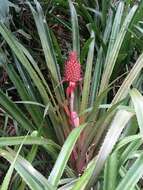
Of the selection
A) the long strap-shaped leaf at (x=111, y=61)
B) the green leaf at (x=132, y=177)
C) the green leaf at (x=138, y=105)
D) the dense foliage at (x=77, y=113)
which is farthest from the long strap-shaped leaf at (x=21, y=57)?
the green leaf at (x=132, y=177)

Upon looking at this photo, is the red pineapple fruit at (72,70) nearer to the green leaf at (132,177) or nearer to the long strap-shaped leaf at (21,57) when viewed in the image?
the long strap-shaped leaf at (21,57)

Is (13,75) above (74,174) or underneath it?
above

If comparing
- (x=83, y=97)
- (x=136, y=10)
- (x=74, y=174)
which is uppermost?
(x=136, y=10)

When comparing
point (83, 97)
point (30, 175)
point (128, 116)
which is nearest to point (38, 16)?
point (83, 97)

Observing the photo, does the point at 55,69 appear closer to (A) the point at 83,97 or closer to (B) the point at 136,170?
(A) the point at 83,97

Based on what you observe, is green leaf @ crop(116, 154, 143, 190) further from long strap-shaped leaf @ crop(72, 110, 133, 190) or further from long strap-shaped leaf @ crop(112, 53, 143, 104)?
long strap-shaped leaf @ crop(112, 53, 143, 104)

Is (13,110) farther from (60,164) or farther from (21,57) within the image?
(60,164)

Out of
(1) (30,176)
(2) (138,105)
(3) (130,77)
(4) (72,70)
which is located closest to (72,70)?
(4) (72,70)

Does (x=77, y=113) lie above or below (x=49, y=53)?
below

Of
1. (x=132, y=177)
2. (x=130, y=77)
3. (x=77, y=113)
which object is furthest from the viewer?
(x=77, y=113)
